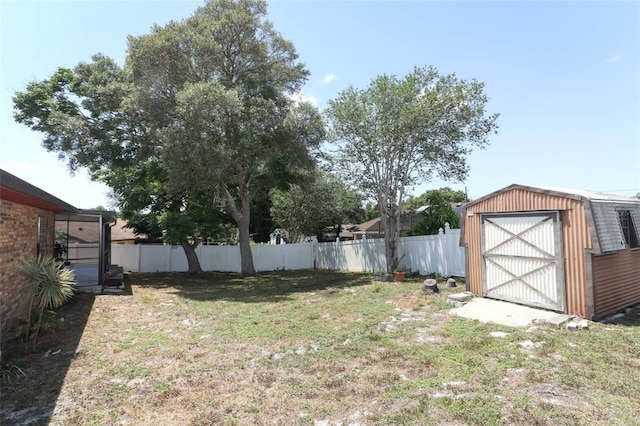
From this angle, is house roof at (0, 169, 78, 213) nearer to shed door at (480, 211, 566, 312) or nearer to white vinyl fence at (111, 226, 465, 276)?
shed door at (480, 211, 566, 312)

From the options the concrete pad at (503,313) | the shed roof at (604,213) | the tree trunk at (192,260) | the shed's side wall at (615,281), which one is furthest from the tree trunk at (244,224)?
the shed's side wall at (615,281)

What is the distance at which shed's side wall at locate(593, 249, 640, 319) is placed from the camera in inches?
279

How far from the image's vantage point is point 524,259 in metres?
8.19

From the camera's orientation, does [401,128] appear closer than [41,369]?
No

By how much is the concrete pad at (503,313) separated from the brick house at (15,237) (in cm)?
849

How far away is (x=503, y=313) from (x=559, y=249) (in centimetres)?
180

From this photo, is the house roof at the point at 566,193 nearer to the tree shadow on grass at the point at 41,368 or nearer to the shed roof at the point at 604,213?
the shed roof at the point at 604,213

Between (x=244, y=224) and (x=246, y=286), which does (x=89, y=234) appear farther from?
(x=246, y=286)

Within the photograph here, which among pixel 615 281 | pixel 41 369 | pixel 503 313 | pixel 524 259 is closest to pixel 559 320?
pixel 503 313

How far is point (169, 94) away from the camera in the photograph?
15.2 meters

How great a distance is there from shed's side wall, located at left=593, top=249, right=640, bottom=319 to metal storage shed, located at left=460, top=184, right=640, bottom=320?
→ 0.02 m

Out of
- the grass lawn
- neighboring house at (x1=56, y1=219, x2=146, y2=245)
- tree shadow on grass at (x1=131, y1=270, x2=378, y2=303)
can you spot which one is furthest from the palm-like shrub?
neighboring house at (x1=56, y1=219, x2=146, y2=245)

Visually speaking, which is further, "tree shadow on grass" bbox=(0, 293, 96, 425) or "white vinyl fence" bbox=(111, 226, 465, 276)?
"white vinyl fence" bbox=(111, 226, 465, 276)

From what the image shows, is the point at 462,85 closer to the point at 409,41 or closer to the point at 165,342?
the point at 409,41
